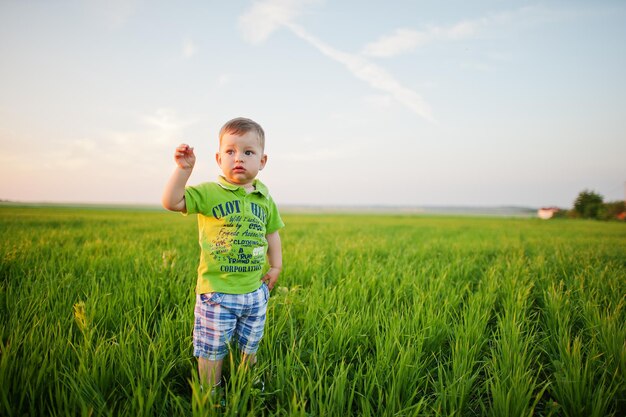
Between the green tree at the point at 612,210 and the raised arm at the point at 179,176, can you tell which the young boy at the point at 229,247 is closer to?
the raised arm at the point at 179,176

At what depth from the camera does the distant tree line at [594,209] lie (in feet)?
127

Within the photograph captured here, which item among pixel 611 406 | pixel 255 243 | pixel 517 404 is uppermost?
pixel 255 243

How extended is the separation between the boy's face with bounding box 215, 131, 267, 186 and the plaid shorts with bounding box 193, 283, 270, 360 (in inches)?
24.1

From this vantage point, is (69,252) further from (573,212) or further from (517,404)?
(573,212)

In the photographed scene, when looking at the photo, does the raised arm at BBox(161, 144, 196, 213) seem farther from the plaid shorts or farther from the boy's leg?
the boy's leg

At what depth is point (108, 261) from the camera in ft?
11.5

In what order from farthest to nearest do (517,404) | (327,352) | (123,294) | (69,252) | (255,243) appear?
1. (69,252)
2. (123,294)
3. (327,352)
4. (255,243)
5. (517,404)

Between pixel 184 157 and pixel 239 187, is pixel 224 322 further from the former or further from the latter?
pixel 184 157

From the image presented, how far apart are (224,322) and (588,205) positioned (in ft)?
201

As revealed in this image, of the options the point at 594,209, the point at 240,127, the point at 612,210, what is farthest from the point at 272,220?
the point at 594,209

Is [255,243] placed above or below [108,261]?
above

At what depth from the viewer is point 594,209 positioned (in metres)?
43.5

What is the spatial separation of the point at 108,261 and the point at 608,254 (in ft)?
28.6

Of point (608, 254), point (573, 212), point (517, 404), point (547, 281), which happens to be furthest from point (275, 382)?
point (573, 212)
